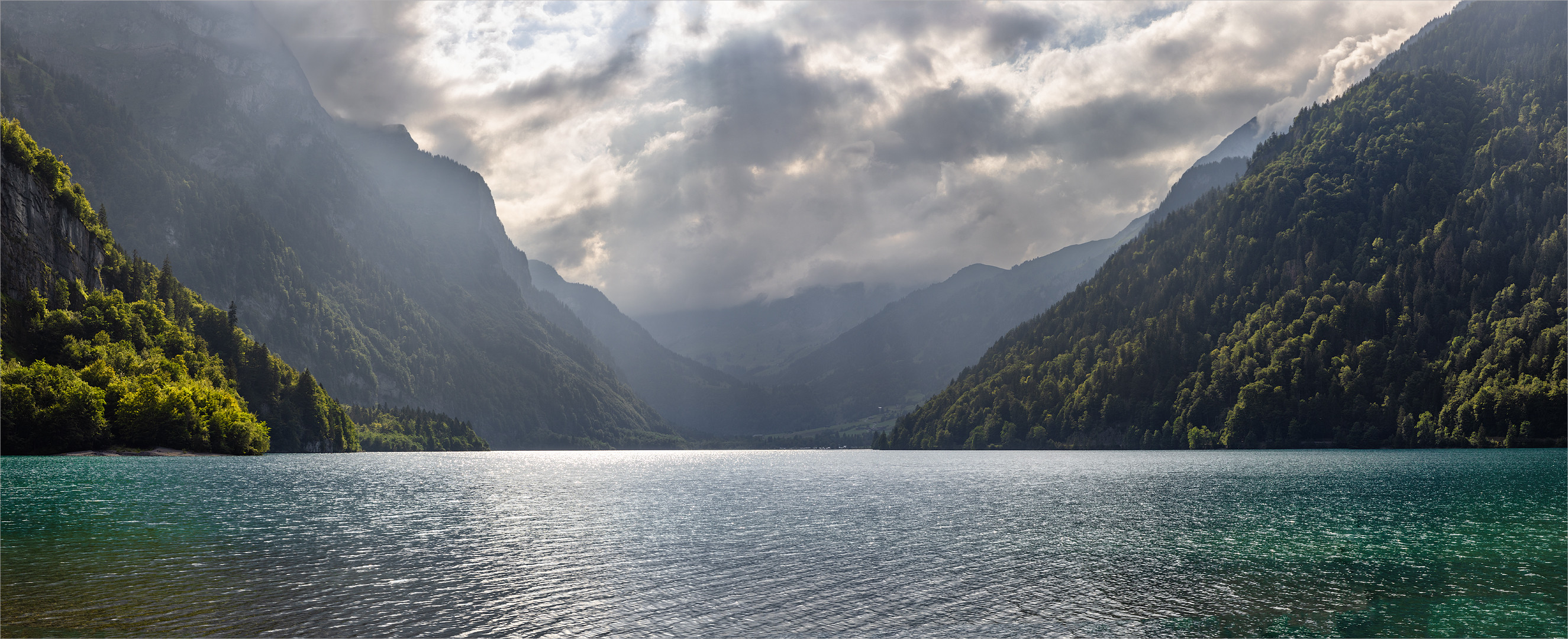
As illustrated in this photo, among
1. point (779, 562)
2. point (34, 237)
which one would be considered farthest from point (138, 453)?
point (779, 562)

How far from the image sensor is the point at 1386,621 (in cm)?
3553

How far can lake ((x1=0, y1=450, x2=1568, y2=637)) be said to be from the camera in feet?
114

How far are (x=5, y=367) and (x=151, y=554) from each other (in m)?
136

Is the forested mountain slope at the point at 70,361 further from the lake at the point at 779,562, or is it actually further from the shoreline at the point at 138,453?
the lake at the point at 779,562

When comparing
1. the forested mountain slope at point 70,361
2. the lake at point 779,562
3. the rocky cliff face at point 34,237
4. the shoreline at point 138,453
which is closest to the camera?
the lake at point 779,562

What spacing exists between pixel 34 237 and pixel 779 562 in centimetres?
21351

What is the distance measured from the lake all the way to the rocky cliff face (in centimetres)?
10129

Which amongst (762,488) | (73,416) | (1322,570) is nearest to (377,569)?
(1322,570)

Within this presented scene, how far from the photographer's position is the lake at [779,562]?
34.8 m

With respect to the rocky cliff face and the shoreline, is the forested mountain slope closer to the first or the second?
the rocky cliff face

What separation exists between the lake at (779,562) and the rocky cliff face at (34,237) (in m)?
101

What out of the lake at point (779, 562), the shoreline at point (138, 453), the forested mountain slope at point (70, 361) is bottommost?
the lake at point (779, 562)

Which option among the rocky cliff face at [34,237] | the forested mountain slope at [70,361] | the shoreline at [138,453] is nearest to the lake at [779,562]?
the forested mountain slope at [70,361]

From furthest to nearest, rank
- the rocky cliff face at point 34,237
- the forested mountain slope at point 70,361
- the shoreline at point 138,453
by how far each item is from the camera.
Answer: the rocky cliff face at point 34,237, the shoreline at point 138,453, the forested mountain slope at point 70,361
